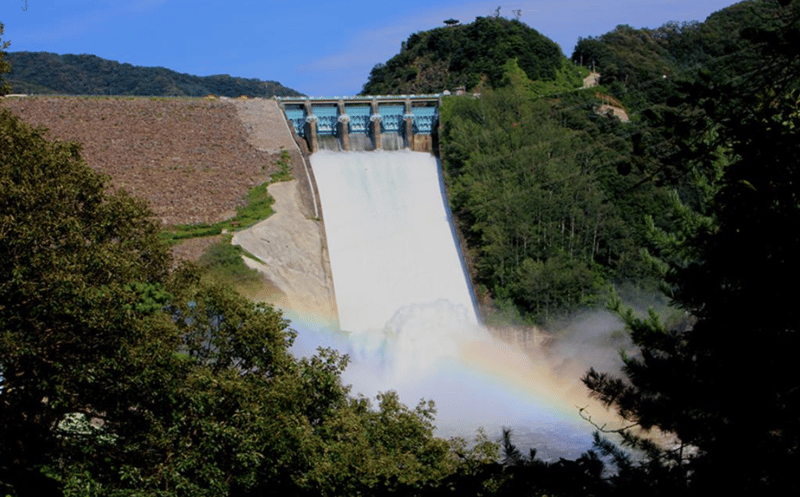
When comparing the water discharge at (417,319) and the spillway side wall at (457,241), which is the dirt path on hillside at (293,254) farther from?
the spillway side wall at (457,241)

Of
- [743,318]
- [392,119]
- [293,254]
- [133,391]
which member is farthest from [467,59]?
[743,318]

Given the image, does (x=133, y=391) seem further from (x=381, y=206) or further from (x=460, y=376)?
(x=381, y=206)

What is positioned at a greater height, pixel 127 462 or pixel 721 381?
pixel 721 381

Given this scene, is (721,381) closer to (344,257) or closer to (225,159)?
(344,257)

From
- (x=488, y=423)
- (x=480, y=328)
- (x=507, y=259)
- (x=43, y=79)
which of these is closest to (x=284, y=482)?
(x=488, y=423)

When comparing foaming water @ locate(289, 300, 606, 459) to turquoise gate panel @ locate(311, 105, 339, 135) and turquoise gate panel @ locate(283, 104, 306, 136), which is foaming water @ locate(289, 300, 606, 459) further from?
turquoise gate panel @ locate(283, 104, 306, 136)

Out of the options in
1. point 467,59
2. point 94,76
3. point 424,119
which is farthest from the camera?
point 94,76
